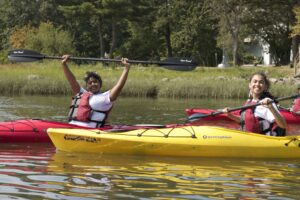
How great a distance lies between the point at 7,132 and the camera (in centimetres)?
751

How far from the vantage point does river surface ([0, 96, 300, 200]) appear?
4812mm

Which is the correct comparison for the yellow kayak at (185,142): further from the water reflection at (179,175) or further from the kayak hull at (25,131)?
the kayak hull at (25,131)

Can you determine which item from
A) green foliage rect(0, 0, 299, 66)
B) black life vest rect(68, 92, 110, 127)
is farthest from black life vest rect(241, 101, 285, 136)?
green foliage rect(0, 0, 299, 66)

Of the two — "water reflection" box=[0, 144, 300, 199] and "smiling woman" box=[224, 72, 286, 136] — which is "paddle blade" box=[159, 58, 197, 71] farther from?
"water reflection" box=[0, 144, 300, 199]

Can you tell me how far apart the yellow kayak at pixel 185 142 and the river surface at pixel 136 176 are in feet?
0.30

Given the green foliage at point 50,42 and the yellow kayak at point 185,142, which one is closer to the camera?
the yellow kayak at point 185,142

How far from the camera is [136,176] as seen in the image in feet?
18.3

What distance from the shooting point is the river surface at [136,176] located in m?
4.81

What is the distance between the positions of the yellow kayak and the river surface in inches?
3.6

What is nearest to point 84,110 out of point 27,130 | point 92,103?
point 92,103

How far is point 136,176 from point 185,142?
1.29 m

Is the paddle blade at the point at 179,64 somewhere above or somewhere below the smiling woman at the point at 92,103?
above

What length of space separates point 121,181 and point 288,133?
5.59 m

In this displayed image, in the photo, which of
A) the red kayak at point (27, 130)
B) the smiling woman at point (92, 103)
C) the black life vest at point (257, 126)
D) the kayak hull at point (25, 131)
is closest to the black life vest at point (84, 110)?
the smiling woman at point (92, 103)
